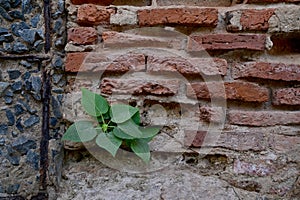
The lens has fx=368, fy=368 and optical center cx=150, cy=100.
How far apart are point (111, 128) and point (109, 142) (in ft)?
0.13

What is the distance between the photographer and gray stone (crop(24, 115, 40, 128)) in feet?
2.97

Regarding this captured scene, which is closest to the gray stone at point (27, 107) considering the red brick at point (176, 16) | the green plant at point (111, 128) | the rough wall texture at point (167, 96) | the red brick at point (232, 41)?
the rough wall texture at point (167, 96)

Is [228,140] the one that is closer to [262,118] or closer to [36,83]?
[262,118]

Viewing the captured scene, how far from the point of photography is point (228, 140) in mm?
899

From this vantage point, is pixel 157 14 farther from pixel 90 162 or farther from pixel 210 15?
pixel 90 162

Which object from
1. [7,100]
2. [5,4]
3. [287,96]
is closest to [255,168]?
[287,96]

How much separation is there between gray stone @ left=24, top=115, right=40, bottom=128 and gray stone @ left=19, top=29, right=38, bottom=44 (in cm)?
19

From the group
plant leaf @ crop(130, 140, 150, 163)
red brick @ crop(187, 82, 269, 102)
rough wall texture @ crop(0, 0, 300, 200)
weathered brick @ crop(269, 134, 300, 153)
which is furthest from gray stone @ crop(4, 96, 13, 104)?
weathered brick @ crop(269, 134, 300, 153)

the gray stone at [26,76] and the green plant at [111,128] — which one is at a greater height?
the gray stone at [26,76]

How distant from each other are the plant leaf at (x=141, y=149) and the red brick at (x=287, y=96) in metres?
0.34

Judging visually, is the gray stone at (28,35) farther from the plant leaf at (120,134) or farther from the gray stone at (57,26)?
the plant leaf at (120,134)

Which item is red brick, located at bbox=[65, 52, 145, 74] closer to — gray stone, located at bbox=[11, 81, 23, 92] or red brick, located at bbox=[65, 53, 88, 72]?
red brick, located at bbox=[65, 53, 88, 72]

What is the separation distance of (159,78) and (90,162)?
269 mm

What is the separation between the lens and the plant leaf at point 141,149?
2.85 ft
